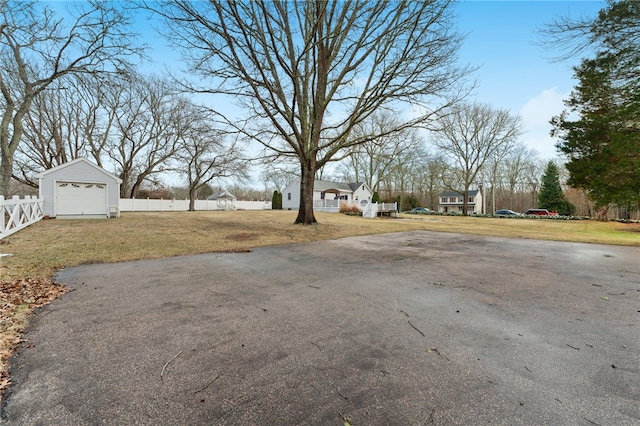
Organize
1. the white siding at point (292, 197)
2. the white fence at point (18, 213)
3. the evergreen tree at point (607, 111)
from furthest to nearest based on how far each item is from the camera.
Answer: the white siding at point (292, 197)
the evergreen tree at point (607, 111)
the white fence at point (18, 213)

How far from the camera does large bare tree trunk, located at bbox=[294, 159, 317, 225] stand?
13.1 m

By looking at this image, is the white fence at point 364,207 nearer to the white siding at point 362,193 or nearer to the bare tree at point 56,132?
the white siding at point 362,193

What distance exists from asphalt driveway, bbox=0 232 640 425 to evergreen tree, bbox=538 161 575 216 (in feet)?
131

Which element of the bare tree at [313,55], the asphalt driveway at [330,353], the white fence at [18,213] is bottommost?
the asphalt driveway at [330,353]

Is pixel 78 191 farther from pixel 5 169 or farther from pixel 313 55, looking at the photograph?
pixel 313 55

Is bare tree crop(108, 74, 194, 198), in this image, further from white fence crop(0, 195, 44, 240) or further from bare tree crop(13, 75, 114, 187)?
white fence crop(0, 195, 44, 240)

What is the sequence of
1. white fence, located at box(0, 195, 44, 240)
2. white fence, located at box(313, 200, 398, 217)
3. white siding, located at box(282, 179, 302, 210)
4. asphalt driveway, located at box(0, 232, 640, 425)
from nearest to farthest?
asphalt driveway, located at box(0, 232, 640, 425) → white fence, located at box(0, 195, 44, 240) → white fence, located at box(313, 200, 398, 217) → white siding, located at box(282, 179, 302, 210)

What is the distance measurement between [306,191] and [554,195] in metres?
38.5

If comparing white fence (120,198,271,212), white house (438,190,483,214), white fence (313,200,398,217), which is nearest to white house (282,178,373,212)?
white fence (313,200,398,217)

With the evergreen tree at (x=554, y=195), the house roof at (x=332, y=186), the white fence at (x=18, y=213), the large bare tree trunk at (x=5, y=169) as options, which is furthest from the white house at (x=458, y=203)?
the large bare tree trunk at (x=5, y=169)

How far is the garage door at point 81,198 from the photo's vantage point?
14305mm

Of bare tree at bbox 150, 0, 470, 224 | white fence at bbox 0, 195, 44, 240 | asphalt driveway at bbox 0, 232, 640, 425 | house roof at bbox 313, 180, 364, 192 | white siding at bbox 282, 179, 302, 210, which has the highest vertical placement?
bare tree at bbox 150, 0, 470, 224

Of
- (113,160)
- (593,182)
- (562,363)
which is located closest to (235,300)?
(562,363)

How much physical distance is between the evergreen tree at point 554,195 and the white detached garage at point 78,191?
4699cm
